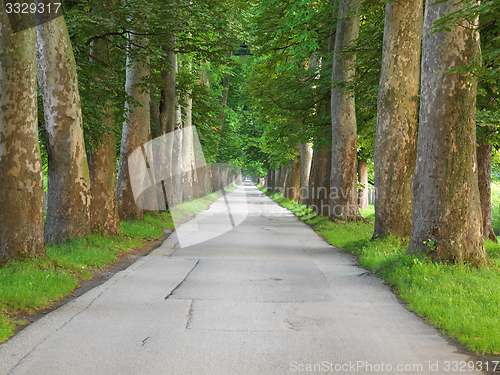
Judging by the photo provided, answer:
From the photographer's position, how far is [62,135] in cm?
1030

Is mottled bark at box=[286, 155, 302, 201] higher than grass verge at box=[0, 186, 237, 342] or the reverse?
higher

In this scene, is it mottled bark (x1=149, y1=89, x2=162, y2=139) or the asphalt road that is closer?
the asphalt road

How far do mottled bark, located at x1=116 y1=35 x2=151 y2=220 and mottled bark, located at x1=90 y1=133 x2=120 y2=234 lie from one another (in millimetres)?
2917

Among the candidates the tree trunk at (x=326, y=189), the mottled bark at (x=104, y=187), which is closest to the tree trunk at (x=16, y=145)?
the mottled bark at (x=104, y=187)

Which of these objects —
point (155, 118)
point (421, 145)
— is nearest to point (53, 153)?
point (421, 145)

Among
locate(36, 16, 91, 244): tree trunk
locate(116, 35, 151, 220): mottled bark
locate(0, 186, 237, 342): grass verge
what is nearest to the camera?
locate(0, 186, 237, 342): grass verge

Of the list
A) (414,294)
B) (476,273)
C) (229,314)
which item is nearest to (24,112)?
(229,314)

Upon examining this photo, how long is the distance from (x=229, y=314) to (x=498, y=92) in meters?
Result: 10.1

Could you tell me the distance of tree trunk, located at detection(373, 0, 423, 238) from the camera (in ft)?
37.6

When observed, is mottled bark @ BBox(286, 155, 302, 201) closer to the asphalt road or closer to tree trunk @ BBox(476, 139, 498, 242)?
tree trunk @ BBox(476, 139, 498, 242)

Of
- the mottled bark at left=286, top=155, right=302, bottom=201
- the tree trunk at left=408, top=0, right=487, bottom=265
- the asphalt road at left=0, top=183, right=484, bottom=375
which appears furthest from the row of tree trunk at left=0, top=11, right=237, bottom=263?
the mottled bark at left=286, top=155, right=302, bottom=201

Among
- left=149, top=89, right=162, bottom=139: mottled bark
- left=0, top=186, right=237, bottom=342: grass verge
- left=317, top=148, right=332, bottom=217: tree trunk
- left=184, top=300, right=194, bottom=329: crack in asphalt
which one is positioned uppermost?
left=149, top=89, right=162, bottom=139: mottled bark

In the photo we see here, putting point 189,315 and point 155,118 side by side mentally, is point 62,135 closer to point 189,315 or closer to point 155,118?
point 189,315

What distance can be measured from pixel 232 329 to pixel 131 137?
1166 cm
